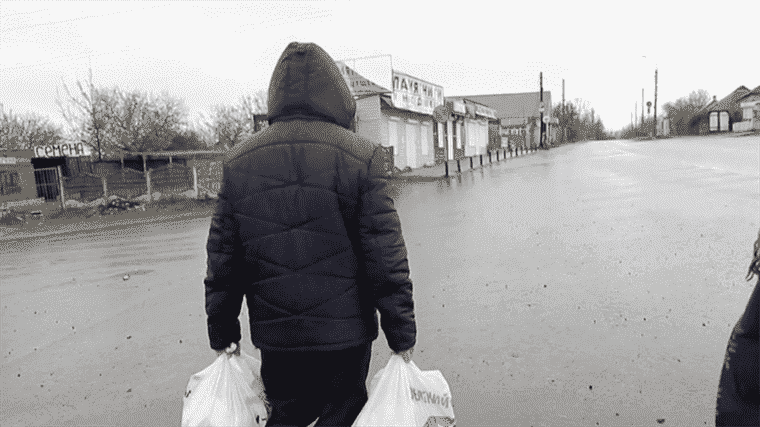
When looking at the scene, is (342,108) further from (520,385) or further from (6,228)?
(6,228)

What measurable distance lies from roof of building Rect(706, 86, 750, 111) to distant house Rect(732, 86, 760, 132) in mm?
7856

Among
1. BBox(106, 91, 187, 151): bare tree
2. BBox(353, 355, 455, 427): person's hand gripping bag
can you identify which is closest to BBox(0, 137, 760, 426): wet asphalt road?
BBox(353, 355, 455, 427): person's hand gripping bag

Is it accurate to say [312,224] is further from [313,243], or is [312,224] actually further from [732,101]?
[732,101]

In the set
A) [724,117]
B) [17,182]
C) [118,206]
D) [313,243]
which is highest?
[724,117]

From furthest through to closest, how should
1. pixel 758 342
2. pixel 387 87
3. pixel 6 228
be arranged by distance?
pixel 387 87 < pixel 6 228 < pixel 758 342

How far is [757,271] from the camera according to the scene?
1.43 meters

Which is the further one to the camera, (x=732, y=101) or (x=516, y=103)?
(x=516, y=103)

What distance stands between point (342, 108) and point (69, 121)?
122 ft

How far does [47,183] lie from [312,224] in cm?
2335

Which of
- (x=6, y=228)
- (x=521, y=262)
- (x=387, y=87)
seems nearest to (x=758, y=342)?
(x=521, y=262)

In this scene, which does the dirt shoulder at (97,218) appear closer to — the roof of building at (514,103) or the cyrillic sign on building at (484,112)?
the cyrillic sign on building at (484,112)

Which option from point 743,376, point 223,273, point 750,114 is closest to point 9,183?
point 223,273

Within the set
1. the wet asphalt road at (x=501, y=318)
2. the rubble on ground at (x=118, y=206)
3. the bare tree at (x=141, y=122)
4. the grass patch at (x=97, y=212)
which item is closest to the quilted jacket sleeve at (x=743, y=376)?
the wet asphalt road at (x=501, y=318)

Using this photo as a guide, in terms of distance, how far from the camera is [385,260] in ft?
6.72
